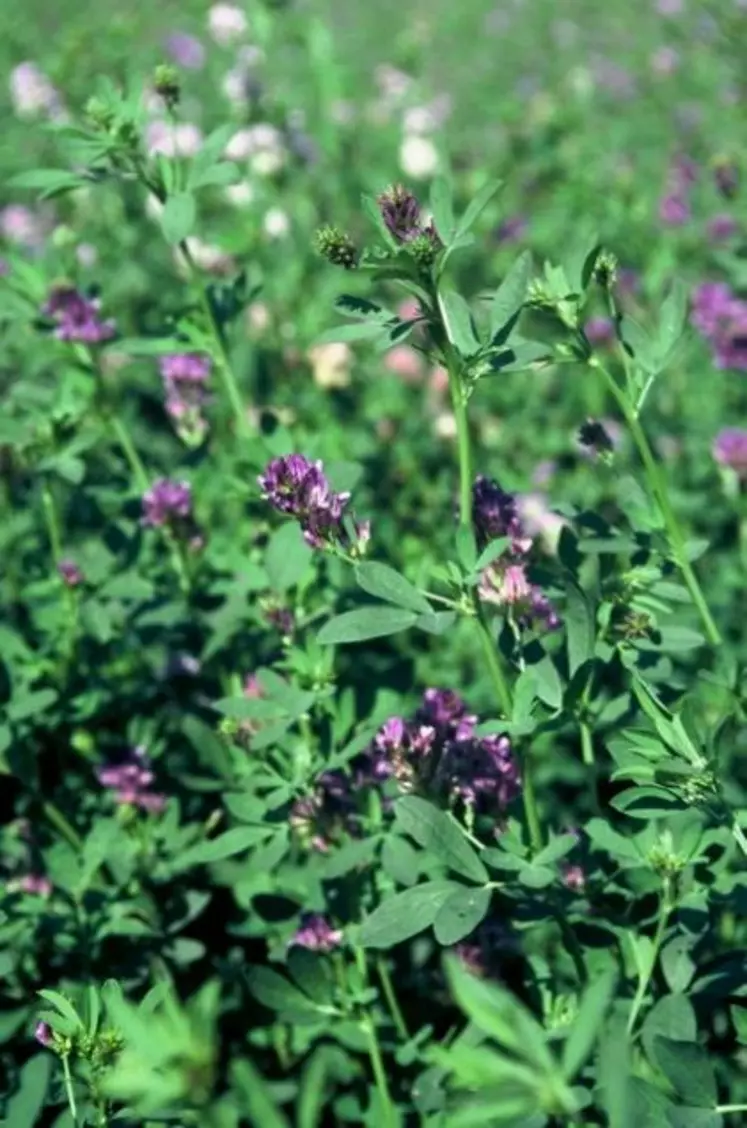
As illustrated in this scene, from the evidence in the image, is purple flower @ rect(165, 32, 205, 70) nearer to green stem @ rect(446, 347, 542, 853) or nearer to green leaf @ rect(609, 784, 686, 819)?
green stem @ rect(446, 347, 542, 853)

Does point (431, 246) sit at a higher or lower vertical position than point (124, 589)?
higher

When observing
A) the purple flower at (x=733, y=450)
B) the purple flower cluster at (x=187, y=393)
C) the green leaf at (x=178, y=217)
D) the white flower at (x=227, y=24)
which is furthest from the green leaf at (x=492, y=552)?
the white flower at (x=227, y=24)

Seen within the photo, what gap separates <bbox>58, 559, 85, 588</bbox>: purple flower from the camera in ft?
7.03

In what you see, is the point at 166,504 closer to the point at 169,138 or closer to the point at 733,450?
the point at 733,450

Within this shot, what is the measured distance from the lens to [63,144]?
1.89m

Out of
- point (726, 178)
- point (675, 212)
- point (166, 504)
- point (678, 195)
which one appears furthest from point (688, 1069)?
point (678, 195)

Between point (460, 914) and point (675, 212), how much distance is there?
2984 millimetres

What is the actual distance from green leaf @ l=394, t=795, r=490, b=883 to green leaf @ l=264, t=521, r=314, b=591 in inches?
19.1

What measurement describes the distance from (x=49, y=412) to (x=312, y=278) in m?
1.70

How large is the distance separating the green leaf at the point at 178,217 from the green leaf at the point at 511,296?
0.50 metres

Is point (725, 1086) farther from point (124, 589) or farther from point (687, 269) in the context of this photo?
point (687, 269)

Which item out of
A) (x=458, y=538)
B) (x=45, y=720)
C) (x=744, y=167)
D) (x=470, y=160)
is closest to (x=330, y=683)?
(x=458, y=538)

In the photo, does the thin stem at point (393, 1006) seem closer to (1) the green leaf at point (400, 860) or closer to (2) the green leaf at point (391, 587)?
(1) the green leaf at point (400, 860)

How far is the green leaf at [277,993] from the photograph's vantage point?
1.67m
